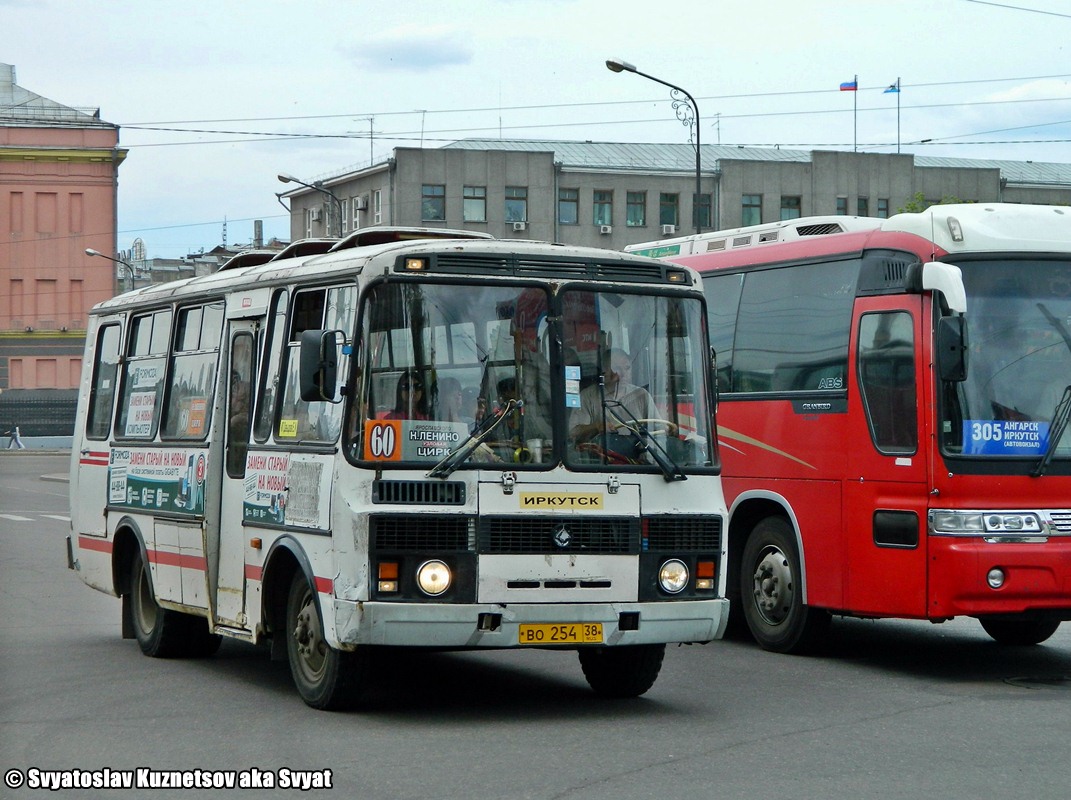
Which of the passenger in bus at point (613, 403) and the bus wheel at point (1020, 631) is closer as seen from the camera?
the passenger in bus at point (613, 403)

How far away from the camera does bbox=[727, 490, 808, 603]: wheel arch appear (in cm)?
1255

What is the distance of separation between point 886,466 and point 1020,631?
273 centimetres

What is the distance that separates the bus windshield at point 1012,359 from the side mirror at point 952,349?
15.9 inches

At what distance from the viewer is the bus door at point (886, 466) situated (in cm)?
1130

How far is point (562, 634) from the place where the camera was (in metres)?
9.18

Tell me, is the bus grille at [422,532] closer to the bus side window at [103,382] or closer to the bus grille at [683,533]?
the bus grille at [683,533]

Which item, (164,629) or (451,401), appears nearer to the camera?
(451,401)

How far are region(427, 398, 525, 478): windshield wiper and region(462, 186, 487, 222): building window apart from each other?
69330 mm

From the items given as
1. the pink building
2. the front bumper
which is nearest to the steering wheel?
the front bumper

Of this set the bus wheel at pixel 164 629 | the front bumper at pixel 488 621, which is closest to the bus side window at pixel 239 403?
the bus wheel at pixel 164 629

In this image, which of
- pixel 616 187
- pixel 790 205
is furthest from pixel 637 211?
pixel 790 205

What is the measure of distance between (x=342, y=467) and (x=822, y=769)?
3.02 meters

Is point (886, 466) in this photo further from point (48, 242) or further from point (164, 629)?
point (48, 242)

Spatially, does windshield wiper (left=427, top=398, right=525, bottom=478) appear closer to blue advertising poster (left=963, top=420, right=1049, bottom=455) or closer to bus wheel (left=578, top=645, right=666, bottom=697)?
bus wheel (left=578, top=645, right=666, bottom=697)
